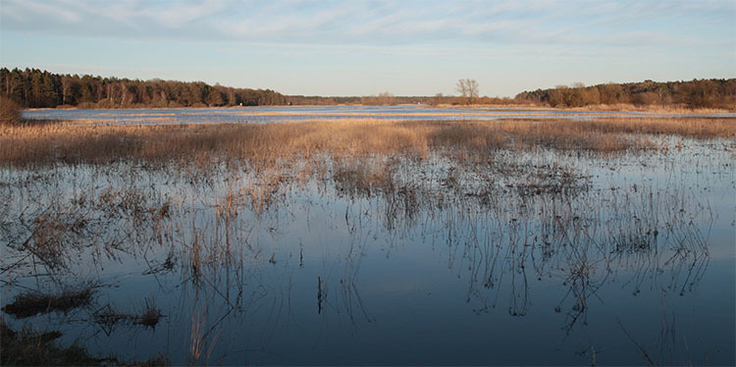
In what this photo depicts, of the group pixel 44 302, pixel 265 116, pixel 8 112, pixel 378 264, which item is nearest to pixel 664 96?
pixel 265 116

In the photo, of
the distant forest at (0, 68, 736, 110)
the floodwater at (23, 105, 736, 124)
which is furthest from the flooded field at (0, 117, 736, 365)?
the distant forest at (0, 68, 736, 110)

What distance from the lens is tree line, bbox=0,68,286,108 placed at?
7125 centimetres

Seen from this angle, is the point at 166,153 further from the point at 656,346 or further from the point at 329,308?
the point at 656,346

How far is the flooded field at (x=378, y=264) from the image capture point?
388 cm

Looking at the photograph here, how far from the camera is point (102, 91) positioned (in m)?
86.1

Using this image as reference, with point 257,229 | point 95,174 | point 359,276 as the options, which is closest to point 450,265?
point 359,276

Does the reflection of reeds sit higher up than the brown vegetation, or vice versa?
the brown vegetation

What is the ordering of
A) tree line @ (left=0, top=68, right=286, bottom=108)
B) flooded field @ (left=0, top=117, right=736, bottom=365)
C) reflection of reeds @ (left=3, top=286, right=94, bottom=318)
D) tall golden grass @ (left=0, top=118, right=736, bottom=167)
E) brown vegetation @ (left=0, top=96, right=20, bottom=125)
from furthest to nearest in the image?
tree line @ (left=0, top=68, right=286, bottom=108)
brown vegetation @ (left=0, top=96, right=20, bottom=125)
tall golden grass @ (left=0, top=118, right=736, bottom=167)
reflection of reeds @ (left=3, top=286, right=94, bottom=318)
flooded field @ (left=0, top=117, right=736, bottom=365)

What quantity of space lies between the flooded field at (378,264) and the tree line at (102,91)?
6545cm

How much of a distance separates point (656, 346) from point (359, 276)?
2821 mm

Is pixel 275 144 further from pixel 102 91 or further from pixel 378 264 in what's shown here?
pixel 102 91

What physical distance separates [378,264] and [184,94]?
97.3m

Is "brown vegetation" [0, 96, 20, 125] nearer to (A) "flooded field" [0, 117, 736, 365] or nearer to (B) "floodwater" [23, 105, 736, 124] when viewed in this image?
(B) "floodwater" [23, 105, 736, 124]

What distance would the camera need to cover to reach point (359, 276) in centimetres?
530
